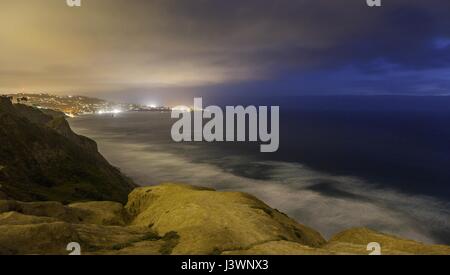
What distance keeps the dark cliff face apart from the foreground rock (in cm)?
3487

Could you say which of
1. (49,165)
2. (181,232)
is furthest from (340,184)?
(181,232)

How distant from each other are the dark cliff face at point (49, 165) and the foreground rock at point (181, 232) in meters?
34.9

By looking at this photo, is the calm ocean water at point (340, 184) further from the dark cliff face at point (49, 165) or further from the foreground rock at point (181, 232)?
the foreground rock at point (181, 232)

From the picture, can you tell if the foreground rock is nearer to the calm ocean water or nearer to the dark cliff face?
the dark cliff face

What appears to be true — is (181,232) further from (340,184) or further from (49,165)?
(340,184)

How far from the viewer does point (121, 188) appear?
9269 cm

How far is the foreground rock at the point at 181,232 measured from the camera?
2267cm

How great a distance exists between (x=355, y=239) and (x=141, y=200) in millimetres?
25911

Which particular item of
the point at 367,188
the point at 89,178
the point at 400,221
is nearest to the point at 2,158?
the point at 89,178

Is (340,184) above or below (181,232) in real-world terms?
below

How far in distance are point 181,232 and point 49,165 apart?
235ft

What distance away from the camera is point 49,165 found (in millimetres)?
85500

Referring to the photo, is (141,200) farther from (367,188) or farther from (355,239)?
(367,188)

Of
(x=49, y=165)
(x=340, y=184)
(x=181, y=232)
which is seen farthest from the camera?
(x=340, y=184)
